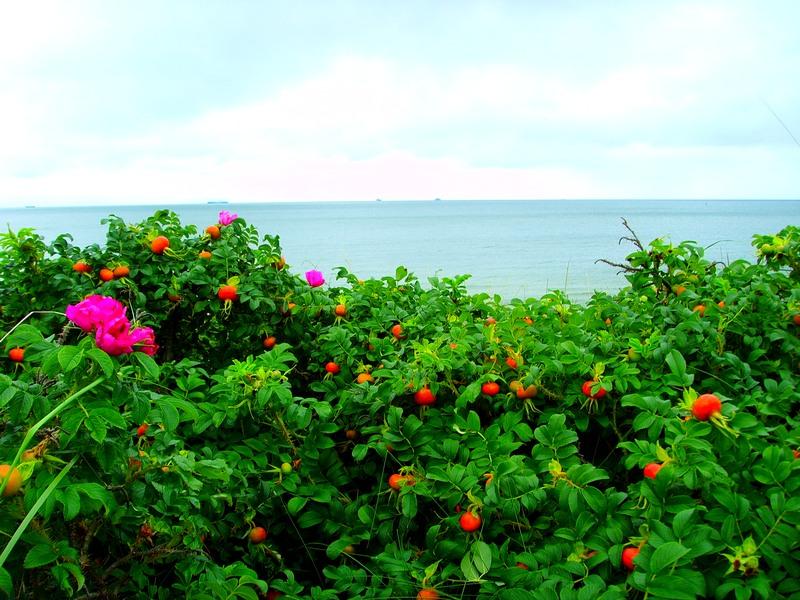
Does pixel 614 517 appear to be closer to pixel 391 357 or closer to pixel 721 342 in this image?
pixel 721 342

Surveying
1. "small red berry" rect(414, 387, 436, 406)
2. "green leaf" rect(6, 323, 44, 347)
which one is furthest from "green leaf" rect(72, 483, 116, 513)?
"small red berry" rect(414, 387, 436, 406)

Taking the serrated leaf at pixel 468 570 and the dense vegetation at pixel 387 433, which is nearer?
the dense vegetation at pixel 387 433

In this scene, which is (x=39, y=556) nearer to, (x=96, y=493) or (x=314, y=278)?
(x=96, y=493)

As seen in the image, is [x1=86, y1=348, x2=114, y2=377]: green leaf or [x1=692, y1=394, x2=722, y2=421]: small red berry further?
[x1=692, y1=394, x2=722, y2=421]: small red berry

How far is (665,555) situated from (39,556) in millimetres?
1287

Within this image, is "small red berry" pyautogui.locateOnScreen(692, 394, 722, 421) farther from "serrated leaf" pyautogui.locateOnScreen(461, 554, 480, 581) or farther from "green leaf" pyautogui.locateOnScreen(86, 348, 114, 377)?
"green leaf" pyautogui.locateOnScreen(86, 348, 114, 377)

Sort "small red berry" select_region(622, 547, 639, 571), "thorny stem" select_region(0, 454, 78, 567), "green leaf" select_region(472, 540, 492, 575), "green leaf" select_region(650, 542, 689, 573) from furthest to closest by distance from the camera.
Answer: "green leaf" select_region(472, 540, 492, 575) → "small red berry" select_region(622, 547, 639, 571) → "green leaf" select_region(650, 542, 689, 573) → "thorny stem" select_region(0, 454, 78, 567)

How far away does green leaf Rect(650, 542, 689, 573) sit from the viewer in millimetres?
1291

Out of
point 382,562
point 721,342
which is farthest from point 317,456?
point 721,342

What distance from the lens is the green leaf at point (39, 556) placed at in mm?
1195

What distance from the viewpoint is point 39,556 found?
47.5 inches

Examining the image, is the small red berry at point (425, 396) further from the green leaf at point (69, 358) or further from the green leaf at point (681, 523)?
the green leaf at point (69, 358)

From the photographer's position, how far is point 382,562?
1811 mm

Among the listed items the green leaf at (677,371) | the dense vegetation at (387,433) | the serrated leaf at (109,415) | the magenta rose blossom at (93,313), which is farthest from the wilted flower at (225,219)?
the green leaf at (677,371)
